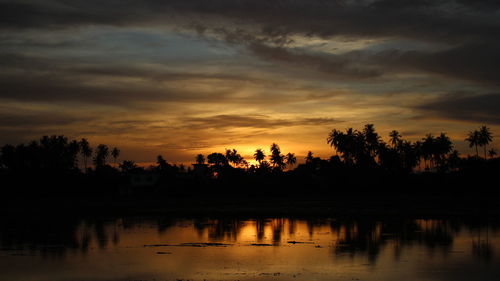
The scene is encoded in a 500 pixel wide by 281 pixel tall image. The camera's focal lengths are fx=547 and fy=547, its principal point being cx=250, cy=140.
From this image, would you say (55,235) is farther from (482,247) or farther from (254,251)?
(482,247)

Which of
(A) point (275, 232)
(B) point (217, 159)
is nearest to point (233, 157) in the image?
(B) point (217, 159)

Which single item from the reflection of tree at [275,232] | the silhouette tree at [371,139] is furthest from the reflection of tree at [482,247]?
the silhouette tree at [371,139]

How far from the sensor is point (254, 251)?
27219 mm

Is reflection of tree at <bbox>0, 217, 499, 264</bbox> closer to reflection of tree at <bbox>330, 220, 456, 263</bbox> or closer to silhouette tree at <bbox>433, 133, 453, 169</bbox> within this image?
reflection of tree at <bbox>330, 220, 456, 263</bbox>

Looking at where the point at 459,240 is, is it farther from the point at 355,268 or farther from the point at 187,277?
the point at 187,277

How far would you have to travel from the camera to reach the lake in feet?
69.3

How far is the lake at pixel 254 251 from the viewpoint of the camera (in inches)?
831

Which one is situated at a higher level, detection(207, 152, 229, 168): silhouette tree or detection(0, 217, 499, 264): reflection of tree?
detection(207, 152, 229, 168): silhouette tree

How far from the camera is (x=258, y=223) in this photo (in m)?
43.9

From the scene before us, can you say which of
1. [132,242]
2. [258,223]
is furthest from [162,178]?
[132,242]

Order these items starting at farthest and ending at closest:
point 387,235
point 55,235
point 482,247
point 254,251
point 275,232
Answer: point 275,232 < point 55,235 < point 387,235 < point 482,247 < point 254,251

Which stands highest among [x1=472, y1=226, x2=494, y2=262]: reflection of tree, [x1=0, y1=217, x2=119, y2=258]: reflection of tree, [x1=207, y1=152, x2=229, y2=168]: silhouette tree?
[x1=207, y1=152, x2=229, y2=168]: silhouette tree

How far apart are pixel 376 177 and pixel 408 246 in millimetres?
67985

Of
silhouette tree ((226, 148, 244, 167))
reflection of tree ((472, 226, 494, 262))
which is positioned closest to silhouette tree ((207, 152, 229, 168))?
silhouette tree ((226, 148, 244, 167))
